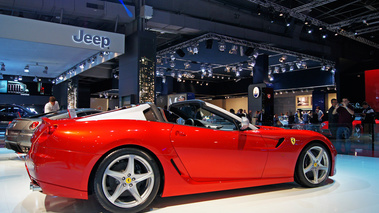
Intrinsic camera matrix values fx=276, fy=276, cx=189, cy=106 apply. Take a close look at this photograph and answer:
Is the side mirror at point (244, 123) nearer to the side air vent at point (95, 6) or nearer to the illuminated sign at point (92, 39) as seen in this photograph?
the illuminated sign at point (92, 39)

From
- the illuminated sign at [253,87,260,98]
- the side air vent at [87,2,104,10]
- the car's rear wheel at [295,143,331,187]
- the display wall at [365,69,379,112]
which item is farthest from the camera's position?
the display wall at [365,69,379,112]

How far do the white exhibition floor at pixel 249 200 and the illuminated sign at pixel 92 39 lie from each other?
5.28 meters

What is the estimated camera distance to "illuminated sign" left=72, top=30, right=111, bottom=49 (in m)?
8.07

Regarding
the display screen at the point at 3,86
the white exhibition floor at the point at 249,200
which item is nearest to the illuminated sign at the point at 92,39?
the white exhibition floor at the point at 249,200

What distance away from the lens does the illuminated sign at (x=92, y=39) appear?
8.07 meters

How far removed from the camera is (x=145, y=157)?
98.7 inches

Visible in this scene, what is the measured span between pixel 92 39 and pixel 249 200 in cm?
712

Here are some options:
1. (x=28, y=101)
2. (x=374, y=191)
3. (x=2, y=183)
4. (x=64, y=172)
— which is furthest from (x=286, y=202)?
(x=28, y=101)

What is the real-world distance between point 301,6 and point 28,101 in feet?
62.8

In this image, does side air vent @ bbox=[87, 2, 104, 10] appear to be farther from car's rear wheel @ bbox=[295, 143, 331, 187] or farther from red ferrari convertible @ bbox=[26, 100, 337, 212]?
car's rear wheel @ bbox=[295, 143, 331, 187]

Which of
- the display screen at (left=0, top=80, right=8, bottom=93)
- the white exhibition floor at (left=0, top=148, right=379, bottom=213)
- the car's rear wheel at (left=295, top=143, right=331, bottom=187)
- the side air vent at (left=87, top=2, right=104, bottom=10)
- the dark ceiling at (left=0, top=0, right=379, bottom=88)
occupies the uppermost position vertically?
the dark ceiling at (left=0, top=0, right=379, bottom=88)

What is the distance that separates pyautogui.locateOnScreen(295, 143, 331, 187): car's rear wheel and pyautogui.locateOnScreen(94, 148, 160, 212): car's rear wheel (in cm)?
182

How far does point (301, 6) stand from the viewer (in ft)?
36.3

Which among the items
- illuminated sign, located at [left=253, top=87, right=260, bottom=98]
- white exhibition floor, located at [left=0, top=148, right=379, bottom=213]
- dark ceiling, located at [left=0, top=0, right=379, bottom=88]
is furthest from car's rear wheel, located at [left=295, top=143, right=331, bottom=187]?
illuminated sign, located at [left=253, top=87, right=260, bottom=98]
